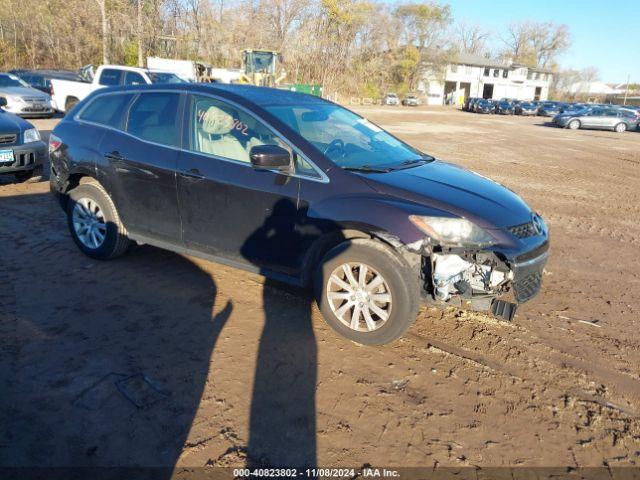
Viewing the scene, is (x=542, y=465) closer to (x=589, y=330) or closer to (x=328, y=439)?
(x=328, y=439)

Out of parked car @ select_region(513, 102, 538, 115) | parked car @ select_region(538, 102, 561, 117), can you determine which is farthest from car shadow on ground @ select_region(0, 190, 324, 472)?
parked car @ select_region(538, 102, 561, 117)

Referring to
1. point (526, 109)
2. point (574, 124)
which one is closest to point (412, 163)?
point (574, 124)

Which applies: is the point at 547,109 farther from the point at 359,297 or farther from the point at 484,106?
the point at 359,297

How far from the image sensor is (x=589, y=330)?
394 centimetres

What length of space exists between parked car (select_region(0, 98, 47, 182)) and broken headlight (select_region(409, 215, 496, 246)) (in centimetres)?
666

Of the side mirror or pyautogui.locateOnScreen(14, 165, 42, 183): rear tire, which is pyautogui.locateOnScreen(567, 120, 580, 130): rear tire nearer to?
pyautogui.locateOnScreen(14, 165, 42, 183): rear tire

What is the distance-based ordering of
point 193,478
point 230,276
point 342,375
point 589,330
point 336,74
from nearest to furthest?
point 193,478, point 342,375, point 589,330, point 230,276, point 336,74

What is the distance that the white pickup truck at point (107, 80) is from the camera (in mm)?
14578

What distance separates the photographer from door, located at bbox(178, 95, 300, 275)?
3.71 metres

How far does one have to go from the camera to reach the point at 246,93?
13.7 feet

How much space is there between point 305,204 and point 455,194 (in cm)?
114

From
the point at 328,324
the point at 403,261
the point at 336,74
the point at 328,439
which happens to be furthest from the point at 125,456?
the point at 336,74

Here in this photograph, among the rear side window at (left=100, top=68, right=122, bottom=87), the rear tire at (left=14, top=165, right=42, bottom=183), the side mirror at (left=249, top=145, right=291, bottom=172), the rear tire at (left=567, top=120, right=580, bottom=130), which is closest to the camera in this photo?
the side mirror at (left=249, top=145, right=291, bottom=172)

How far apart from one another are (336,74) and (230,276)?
56.0 m
